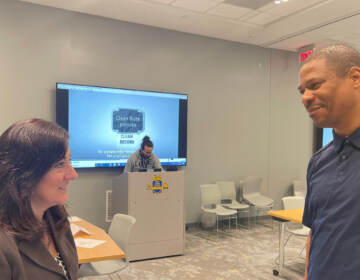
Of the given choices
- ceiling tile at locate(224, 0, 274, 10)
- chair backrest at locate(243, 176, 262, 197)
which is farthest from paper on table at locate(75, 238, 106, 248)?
chair backrest at locate(243, 176, 262, 197)

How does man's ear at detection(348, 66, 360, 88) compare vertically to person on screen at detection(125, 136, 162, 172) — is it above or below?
above

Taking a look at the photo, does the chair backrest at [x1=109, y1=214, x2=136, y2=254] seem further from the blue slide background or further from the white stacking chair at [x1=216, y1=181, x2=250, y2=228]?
the white stacking chair at [x1=216, y1=181, x2=250, y2=228]

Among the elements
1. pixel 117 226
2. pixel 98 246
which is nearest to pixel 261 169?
pixel 117 226

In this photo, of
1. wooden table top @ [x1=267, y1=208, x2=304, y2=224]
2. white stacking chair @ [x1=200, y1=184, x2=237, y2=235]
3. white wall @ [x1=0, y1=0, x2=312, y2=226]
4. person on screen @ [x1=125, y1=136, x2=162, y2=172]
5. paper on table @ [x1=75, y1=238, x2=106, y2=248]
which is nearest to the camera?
paper on table @ [x1=75, y1=238, x2=106, y2=248]

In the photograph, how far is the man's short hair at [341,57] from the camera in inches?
41.4

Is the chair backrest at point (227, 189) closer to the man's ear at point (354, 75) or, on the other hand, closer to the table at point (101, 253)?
the table at point (101, 253)

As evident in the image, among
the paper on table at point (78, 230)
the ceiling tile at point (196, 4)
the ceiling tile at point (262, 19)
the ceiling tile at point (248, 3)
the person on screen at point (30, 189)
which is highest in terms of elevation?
the ceiling tile at point (248, 3)

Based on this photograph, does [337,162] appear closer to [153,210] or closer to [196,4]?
[153,210]

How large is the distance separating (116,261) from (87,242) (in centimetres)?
53

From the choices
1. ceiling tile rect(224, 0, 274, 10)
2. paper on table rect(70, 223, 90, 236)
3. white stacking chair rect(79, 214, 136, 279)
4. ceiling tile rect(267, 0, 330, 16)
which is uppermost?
ceiling tile rect(267, 0, 330, 16)

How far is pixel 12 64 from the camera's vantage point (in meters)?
4.57

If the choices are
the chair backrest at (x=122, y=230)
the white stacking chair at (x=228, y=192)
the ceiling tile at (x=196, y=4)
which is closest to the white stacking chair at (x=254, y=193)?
the white stacking chair at (x=228, y=192)

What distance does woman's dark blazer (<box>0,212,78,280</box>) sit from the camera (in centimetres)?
94

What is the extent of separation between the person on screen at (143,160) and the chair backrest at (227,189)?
1663 mm
